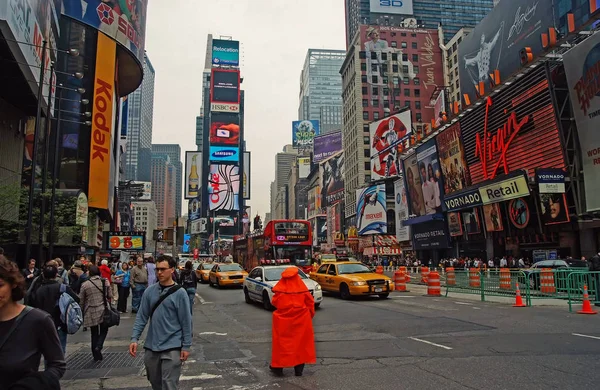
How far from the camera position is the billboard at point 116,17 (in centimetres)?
4500

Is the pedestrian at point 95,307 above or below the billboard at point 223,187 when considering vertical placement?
below

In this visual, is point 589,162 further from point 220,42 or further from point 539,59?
point 220,42

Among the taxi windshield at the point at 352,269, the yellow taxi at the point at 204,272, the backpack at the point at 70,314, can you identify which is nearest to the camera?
the backpack at the point at 70,314

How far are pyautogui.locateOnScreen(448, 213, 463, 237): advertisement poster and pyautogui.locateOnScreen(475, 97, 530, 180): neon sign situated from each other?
7938 mm

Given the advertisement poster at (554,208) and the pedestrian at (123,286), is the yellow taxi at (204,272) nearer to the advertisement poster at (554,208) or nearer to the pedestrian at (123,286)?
the pedestrian at (123,286)

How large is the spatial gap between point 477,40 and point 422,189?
60.6 ft

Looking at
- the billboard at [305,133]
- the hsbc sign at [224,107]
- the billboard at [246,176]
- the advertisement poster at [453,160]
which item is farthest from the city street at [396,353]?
the billboard at [305,133]

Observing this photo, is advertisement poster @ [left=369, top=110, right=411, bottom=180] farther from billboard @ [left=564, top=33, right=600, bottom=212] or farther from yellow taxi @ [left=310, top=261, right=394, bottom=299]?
yellow taxi @ [left=310, top=261, right=394, bottom=299]

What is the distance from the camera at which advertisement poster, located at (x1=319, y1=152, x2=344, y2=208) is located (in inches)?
4561

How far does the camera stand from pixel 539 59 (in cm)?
3089

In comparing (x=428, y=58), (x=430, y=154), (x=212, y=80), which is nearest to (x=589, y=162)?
(x=430, y=154)

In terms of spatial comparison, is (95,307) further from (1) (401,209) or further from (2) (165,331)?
(1) (401,209)

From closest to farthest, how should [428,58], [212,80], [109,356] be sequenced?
[109,356]
[428,58]
[212,80]

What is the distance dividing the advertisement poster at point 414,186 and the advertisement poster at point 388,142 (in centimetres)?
2239
